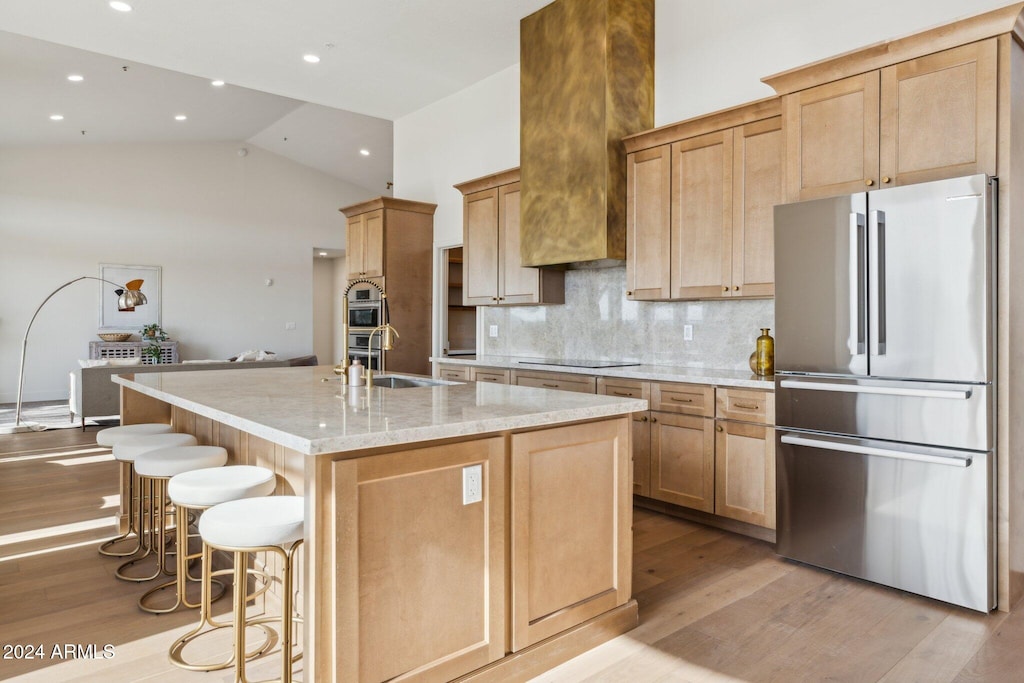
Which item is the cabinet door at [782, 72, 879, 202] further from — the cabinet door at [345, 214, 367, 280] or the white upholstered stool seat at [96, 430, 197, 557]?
the cabinet door at [345, 214, 367, 280]

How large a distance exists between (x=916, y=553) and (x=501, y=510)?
1.85m

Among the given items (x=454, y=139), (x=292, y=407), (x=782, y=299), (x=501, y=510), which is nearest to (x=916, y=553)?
(x=782, y=299)

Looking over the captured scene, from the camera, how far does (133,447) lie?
2.94m

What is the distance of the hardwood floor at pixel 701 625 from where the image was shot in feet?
6.72

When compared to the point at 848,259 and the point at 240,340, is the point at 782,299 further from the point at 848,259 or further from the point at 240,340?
the point at 240,340

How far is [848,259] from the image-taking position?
9.04 ft

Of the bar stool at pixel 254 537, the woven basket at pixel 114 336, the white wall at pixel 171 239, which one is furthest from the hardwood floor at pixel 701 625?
the white wall at pixel 171 239

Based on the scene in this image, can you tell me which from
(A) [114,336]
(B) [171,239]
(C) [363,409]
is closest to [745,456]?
(C) [363,409]

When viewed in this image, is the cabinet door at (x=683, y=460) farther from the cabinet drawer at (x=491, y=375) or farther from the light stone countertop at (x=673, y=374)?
the cabinet drawer at (x=491, y=375)

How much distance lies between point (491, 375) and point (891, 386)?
297 cm

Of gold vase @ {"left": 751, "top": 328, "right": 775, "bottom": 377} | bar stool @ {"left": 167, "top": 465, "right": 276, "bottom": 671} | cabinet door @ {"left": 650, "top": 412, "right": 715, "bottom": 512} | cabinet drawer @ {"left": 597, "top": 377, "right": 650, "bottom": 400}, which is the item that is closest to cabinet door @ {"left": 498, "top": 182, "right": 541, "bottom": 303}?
cabinet drawer @ {"left": 597, "top": 377, "right": 650, "bottom": 400}

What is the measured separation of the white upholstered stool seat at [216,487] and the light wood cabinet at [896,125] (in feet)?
8.98

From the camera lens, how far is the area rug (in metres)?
7.04

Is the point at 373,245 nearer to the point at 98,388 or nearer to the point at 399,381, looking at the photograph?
the point at 399,381
